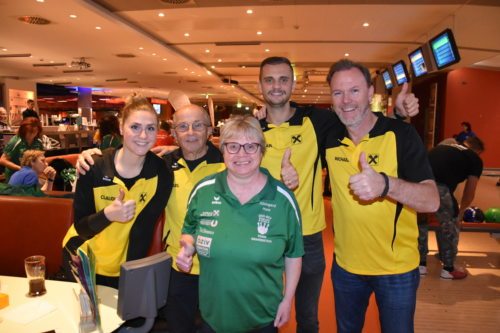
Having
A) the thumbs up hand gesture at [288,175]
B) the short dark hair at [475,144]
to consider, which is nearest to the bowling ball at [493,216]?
the short dark hair at [475,144]

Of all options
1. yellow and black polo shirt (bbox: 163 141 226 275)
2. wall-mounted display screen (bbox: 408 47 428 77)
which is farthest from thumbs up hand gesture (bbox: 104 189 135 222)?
wall-mounted display screen (bbox: 408 47 428 77)

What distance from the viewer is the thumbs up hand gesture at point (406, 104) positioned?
6.28ft

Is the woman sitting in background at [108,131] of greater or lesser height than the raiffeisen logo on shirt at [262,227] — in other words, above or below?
above

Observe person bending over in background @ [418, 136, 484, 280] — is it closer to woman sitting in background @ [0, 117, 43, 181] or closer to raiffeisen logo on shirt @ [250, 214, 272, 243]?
raiffeisen logo on shirt @ [250, 214, 272, 243]

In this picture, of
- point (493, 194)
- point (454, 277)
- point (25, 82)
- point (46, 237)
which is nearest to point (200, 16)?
point (46, 237)

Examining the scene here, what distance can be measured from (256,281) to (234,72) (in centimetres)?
1490

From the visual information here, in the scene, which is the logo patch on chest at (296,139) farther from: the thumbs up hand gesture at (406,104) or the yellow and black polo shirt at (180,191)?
the thumbs up hand gesture at (406,104)

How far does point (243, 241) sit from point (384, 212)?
0.69 meters

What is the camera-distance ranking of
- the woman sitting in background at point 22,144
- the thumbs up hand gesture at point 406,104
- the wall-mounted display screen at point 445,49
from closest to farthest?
the thumbs up hand gesture at point 406,104 → the woman sitting in background at point 22,144 → the wall-mounted display screen at point 445,49

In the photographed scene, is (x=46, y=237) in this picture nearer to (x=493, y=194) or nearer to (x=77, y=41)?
(x=77, y=41)

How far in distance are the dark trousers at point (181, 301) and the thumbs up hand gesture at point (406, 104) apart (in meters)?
1.39

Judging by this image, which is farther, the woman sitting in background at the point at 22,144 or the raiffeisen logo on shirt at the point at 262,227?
the woman sitting in background at the point at 22,144

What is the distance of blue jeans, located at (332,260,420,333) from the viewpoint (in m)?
1.74

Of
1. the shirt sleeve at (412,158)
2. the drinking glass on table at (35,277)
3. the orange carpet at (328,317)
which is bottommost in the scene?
the orange carpet at (328,317)
